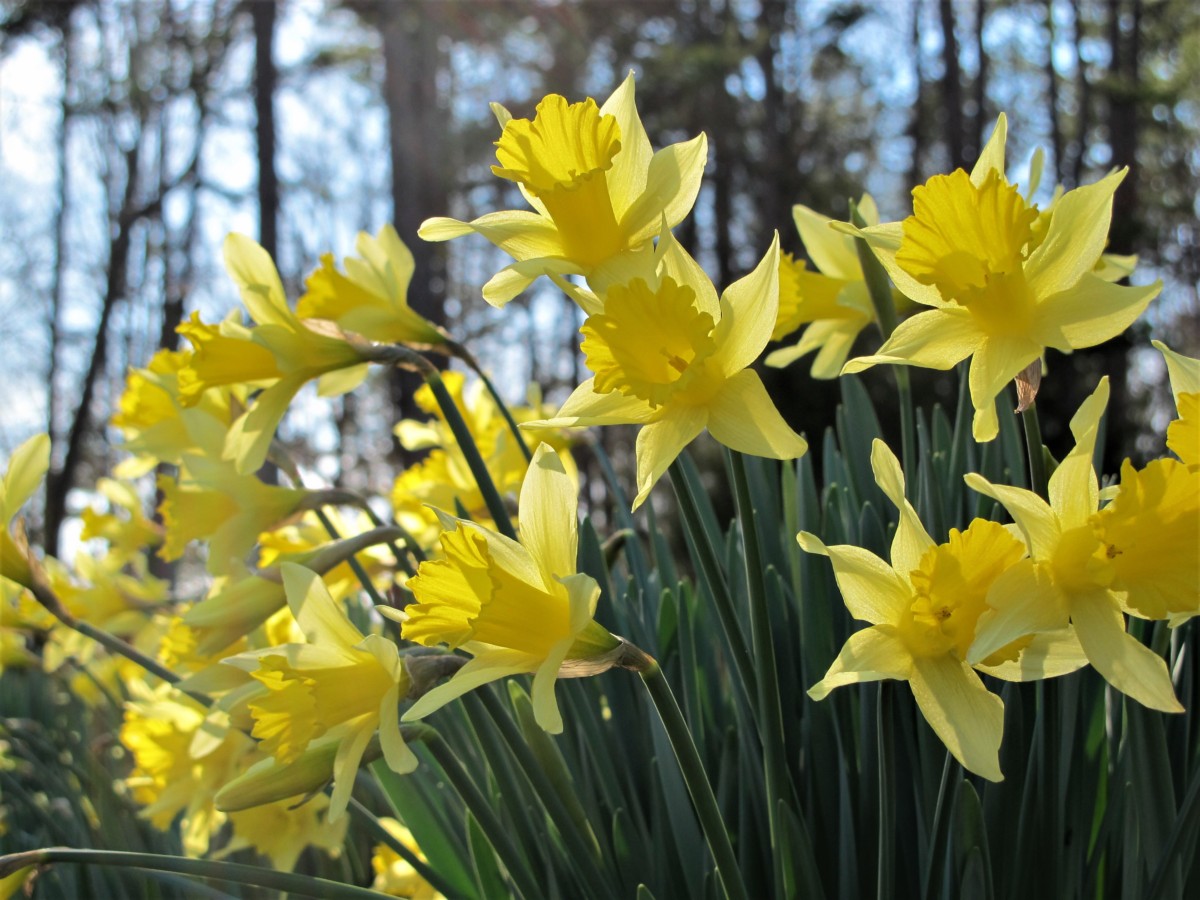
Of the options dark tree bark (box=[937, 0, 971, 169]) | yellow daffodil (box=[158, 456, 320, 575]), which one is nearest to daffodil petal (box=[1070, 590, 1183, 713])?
yellow daffodil (box=[158, 456, 320, 575])

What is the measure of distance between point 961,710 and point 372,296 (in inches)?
33.5

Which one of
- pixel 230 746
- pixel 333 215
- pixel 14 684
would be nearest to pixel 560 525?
pixel 230 746

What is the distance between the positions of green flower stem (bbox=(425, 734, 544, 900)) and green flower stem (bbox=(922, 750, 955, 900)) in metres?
0.34

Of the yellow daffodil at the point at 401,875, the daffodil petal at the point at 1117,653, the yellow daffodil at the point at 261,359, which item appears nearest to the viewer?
the daffodil petal at the point at 1117,653

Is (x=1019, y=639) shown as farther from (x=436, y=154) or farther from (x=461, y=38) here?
(x=461, y=38)

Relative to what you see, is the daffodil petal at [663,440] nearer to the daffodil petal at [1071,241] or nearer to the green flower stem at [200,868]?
the daffodil petal at [1071,241]

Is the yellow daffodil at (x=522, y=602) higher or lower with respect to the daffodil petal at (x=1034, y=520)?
lower

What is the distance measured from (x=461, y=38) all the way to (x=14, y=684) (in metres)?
6.32

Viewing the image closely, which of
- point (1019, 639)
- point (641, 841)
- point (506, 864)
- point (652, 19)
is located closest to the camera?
point (1019, 639)

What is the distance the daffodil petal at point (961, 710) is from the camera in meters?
0.65

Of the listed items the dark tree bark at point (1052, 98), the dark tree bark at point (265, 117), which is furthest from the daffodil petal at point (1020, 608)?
the dark tree bark at point (1052, 98)

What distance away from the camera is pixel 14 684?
3.83 metres

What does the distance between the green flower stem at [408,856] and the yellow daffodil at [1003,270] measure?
26.8 inches

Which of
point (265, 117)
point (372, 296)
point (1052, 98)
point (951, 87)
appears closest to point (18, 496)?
point (372, 296)
